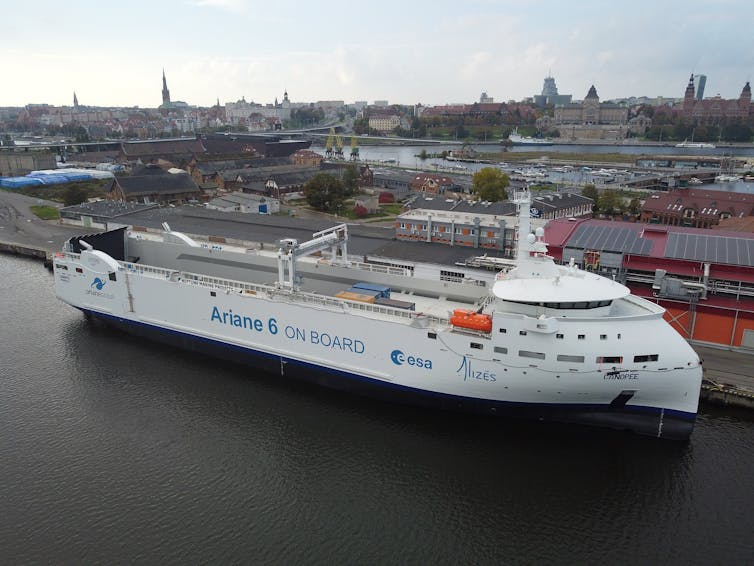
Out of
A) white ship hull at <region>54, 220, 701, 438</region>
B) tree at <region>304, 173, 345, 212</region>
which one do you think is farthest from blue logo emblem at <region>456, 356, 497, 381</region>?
tree at <region>304, 173, 345, 212</region>

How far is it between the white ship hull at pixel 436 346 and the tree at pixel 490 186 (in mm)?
30275

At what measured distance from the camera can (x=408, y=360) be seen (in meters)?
16.7

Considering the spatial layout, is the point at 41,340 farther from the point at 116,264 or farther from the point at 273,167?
the point at 273,167

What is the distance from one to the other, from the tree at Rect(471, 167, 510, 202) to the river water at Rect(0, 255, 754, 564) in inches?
1343

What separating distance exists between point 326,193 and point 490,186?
50.2ft

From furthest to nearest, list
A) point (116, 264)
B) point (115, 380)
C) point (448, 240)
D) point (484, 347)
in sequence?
point (448, 240), point (116, 264), point (115, 380), point (484, 347)

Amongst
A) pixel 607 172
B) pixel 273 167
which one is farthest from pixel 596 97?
pixel 273 167

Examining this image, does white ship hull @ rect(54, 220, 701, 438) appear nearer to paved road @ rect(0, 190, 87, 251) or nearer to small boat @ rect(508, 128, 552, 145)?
paved road @ rect(0, 190, 87, 251)

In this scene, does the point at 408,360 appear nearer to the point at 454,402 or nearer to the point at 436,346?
the point at 436,346

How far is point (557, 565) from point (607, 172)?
81.8 metres

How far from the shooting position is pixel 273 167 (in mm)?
78438

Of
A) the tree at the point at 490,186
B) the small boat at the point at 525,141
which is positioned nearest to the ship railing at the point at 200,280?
the tree at the point at 490,186

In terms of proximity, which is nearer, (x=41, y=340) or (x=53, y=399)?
(x=53, y=399)

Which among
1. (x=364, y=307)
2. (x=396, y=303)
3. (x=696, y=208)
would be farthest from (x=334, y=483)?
(x=696, y=208)
